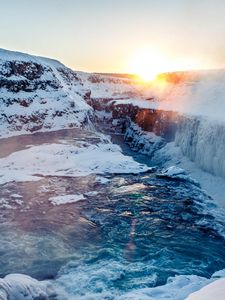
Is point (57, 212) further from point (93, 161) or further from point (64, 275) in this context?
point (93, 161)

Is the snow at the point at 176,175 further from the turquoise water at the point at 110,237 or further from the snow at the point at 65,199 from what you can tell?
the snow at the point at 65,199

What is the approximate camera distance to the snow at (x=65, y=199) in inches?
695

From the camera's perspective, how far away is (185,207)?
17.4 metres

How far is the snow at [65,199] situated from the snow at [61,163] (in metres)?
3.32

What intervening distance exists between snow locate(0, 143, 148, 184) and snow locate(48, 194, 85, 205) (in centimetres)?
332

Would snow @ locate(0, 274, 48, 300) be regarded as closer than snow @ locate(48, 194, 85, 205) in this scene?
Yes

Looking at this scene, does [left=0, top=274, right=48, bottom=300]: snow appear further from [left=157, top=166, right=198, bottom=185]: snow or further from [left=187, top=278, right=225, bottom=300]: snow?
[left=157, top=166, right=198, bottom=185]: snow

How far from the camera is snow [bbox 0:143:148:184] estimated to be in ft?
72.3

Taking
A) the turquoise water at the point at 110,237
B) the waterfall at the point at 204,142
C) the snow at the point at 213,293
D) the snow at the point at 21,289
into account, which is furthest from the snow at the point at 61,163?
the snow at the point at 213,293

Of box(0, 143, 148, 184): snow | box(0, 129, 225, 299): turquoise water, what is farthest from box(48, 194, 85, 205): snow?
box(0, 143, 148, 184): snow

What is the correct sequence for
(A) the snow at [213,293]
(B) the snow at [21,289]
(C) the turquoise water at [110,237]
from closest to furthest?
(A) the snow at [213,293] → (B) the snow at [21,289] → (C) the turquoise water at [110,237]

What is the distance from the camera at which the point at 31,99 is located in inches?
1481

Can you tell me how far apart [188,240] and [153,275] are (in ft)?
10.9

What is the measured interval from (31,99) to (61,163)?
15.4 meters
